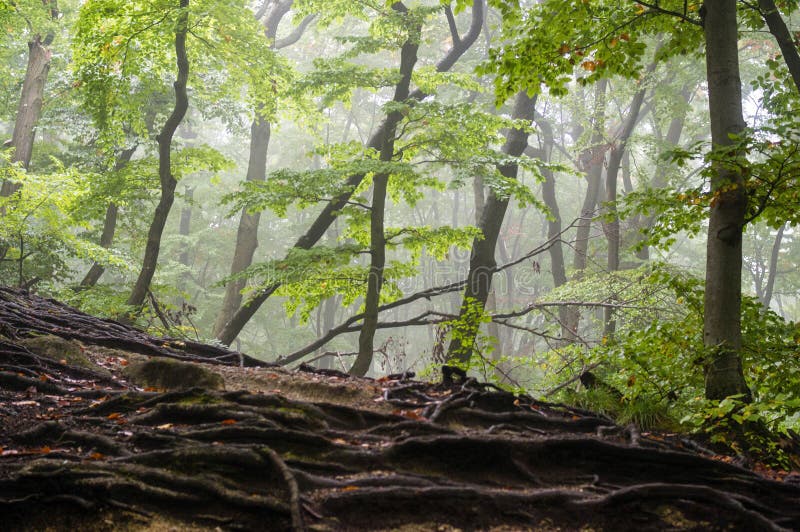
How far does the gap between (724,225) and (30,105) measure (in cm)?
1638

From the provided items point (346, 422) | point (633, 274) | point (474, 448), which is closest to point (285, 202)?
point (346, 422)

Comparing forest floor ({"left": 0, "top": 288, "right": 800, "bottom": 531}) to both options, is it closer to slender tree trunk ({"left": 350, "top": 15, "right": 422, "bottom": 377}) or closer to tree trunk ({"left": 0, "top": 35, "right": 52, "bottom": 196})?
slender tree trunk ({"left": 350, "top": 15, "right": 422, "bottom": 377})

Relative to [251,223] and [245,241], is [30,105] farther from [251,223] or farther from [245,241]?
[245,241]

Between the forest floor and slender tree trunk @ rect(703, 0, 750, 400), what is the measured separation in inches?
29.8

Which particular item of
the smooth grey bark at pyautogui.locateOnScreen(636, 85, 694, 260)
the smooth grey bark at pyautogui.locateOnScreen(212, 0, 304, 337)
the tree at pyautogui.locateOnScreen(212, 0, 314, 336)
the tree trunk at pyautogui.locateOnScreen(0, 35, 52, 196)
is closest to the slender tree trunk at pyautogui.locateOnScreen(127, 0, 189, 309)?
the tree at pyautogui.locateOnScreen(212, 0, 314, 336)

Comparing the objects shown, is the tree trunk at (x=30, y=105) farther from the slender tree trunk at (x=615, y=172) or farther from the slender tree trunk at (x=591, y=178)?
the slender tree trunk at (x=615, y=172)

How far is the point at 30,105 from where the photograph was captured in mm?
14961

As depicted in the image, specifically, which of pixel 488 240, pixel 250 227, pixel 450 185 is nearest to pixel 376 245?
pixel 450 185

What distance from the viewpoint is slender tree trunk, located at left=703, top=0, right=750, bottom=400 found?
4.73 m

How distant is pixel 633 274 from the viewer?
1230cm

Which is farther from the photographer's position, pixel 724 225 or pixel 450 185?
pixel 450 185

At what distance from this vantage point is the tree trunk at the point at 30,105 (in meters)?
14.5

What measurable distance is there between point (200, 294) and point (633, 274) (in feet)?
68.0

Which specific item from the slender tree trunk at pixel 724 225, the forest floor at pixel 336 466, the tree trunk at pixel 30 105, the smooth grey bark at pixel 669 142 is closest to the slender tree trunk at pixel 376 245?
the forest floor at pixel 336 466
